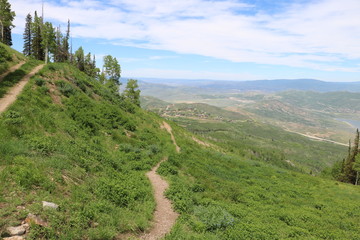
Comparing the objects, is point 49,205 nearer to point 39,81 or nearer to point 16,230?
point 16,230

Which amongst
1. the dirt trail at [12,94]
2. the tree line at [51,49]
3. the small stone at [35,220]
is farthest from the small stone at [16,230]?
the tree line at [51,49]

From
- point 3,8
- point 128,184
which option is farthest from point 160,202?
point 3,8

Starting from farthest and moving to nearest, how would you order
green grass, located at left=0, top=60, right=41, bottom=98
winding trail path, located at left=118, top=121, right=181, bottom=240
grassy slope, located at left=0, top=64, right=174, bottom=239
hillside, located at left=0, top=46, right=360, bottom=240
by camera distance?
green grass, located at left=0, top=60, right=41, bottom=98
winding trail path, located at left=118, top=121, right=181, bottom=240
hillside, located at left=0, top=46, right=360, bottom=240
grassy slope, located at left=0, top=64, right=174, bottom=239

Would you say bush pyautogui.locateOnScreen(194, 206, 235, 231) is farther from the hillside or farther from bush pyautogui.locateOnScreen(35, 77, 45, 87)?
bush pyautogui.locateOnScreen(35, 77, 45, 87)

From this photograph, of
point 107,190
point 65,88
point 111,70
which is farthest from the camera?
point 111,70

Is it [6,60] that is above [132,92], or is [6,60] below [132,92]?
above

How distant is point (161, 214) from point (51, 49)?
2484 inches

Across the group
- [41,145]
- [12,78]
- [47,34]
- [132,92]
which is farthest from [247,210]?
[132,92]

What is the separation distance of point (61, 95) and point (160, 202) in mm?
19435

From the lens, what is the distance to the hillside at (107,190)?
8648 mm

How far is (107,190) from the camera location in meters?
11.8

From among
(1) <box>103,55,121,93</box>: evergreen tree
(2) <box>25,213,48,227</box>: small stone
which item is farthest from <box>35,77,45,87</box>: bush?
(1) <box>103,55,121,93</box>: evergreen tree

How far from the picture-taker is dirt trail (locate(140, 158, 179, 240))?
10.5 meters

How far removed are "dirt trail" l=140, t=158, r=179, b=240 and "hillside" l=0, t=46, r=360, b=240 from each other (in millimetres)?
449
